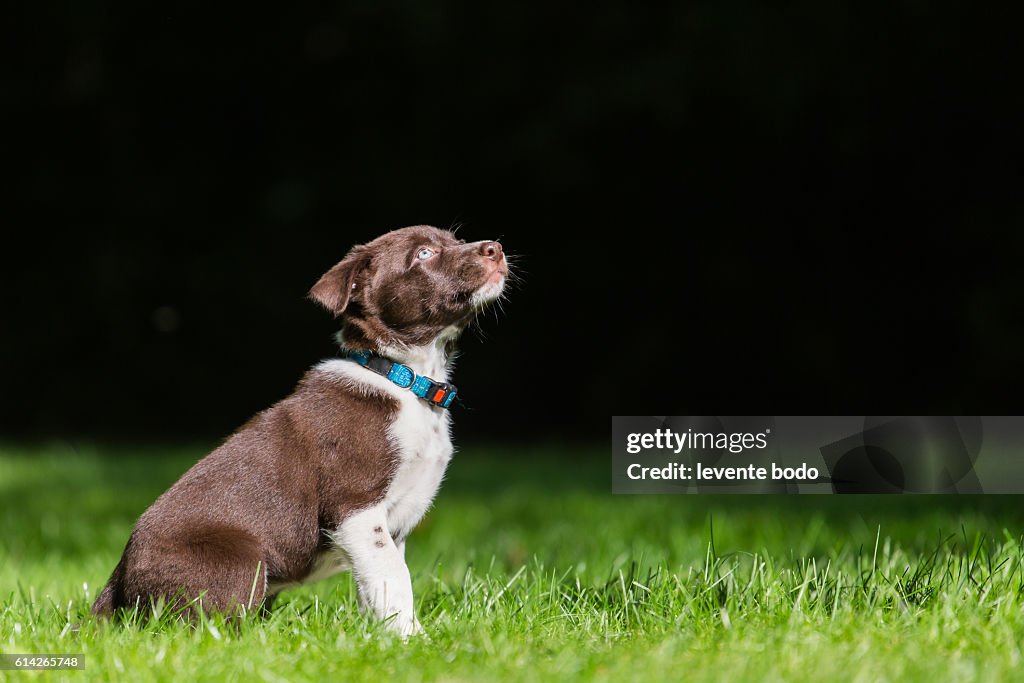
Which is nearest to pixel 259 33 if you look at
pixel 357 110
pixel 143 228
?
pixel 357 110

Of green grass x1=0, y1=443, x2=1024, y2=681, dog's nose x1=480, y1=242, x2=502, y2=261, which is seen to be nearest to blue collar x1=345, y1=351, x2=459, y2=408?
dog's nose x1=480, y1=242, x2=502, y2=261

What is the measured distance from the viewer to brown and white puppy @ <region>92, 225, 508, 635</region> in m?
3.38

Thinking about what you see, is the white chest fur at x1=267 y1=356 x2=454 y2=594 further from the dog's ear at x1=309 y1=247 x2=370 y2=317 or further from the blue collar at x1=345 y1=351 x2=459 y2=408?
the dog's ear at x1=309 y1=247 x2=370 y2=317

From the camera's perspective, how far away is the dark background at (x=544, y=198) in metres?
10.6

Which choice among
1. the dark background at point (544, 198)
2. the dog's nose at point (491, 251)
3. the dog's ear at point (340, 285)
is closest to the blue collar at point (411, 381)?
the dog's ear at point (340, 285)

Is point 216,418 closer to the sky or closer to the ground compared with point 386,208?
closer to the ground

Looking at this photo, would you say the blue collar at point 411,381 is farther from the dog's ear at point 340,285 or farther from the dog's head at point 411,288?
the dog's ear at point 340,285

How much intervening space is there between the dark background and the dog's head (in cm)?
708

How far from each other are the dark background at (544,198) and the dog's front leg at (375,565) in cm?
767

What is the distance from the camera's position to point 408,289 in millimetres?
3850

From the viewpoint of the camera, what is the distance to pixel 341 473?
351 centimetres

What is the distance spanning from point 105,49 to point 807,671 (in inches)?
499

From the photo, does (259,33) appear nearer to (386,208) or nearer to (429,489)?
(386,208)

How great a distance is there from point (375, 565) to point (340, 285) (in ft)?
3.25
